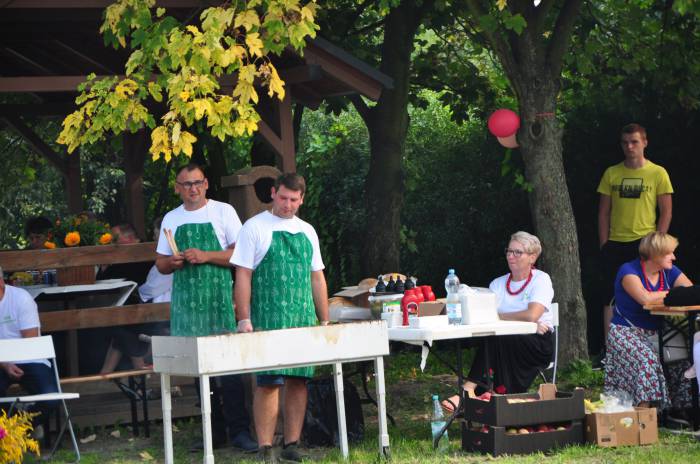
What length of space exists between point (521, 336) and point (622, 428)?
2.87 ft

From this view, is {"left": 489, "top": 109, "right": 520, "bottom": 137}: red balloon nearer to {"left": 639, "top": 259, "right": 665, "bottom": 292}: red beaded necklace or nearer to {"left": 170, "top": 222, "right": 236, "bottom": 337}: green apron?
{"left": 639, "top": 259, "right": 665, "bottom": 292}: red beaded necklace

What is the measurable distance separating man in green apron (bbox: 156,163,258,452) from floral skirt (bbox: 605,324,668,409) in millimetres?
2390

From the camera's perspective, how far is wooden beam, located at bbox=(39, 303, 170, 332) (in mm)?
8648

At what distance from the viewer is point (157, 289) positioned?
9.44 meters

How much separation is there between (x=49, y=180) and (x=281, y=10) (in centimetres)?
2049

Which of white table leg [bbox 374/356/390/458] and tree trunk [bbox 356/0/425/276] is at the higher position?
tree trunk [bbox 356/0/425/276]

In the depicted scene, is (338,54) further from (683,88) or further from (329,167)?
(329,167)

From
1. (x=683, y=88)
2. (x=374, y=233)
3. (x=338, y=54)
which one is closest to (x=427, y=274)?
(x=374, y=233)

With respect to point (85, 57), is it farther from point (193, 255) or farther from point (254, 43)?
point (193, 255)

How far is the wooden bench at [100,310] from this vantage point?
845 cm

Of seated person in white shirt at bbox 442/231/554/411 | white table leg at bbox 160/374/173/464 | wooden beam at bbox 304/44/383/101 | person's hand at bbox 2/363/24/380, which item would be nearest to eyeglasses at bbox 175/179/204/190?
white table leg at bbox 160/374/173/464

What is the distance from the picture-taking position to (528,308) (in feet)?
24.7

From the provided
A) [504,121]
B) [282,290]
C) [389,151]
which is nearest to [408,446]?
[282,290]

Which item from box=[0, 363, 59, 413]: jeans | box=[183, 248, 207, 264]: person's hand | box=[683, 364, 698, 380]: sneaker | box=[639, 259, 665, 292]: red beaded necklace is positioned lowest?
box=[683, 364, 698, 380]: sneaker
